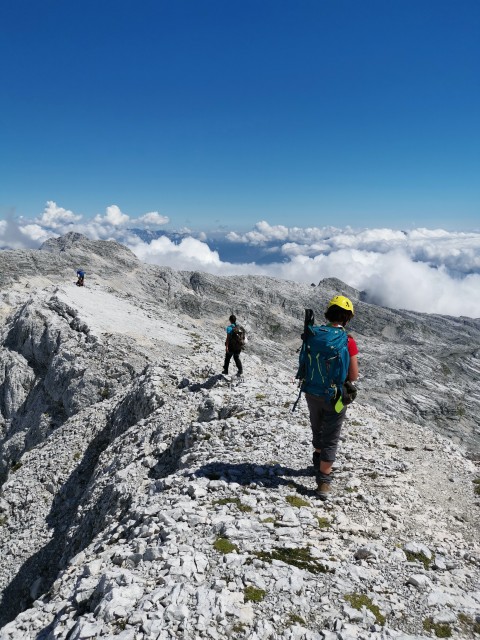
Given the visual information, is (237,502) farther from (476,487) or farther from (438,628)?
(476,487)

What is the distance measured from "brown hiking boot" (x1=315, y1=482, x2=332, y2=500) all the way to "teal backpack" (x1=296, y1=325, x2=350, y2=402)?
236 cm

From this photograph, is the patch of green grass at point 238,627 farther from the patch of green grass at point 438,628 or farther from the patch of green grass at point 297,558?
the patch of green grass at point 438,628

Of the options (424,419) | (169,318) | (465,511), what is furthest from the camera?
(424,419)

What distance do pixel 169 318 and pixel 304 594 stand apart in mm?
48740

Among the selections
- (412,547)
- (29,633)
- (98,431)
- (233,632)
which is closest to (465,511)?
(412,547)

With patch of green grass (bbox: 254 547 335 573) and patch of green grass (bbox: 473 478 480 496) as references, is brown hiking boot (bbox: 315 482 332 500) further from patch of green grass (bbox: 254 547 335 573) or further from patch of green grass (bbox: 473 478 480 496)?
patch of green grass (bbox: 473 478 480 496)

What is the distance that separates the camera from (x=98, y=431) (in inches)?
966

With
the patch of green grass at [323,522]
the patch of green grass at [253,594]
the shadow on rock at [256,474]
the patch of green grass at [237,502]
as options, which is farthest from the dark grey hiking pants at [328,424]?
the patch of green grass at [253,594]

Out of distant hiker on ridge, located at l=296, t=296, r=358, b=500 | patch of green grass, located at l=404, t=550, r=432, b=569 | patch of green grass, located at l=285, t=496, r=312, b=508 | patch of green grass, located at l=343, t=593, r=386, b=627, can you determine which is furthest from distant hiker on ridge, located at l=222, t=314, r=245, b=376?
patch of green grass, located at l=343, t=593, r=386, b=627

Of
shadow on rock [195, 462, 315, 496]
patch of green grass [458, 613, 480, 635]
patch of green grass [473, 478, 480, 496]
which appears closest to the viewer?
patch of green grass [458, 613, 480, 635]

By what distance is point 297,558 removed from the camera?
8273 millimetres

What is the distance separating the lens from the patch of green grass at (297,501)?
407 inches

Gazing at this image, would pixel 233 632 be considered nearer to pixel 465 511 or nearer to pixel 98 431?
pixel 465 511

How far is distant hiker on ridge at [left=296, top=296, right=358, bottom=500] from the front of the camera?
10.3m
